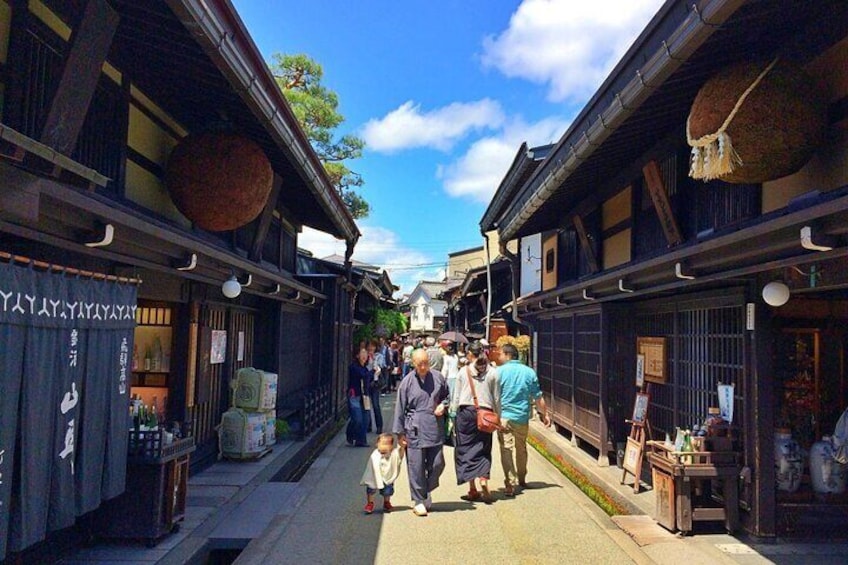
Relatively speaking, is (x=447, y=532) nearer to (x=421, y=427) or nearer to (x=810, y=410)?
(x=421, y=427)

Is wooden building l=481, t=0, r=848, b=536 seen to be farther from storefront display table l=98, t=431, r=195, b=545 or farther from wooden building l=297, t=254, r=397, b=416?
wooden building l=297, t=254, r=397, b=416

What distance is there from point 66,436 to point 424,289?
255ft

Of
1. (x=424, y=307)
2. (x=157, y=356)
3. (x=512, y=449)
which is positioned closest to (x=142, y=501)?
(x=157, y=356)

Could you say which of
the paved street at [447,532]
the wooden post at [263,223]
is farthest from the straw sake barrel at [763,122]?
the wooden post at [263,223]

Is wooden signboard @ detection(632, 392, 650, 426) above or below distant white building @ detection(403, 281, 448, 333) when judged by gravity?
below

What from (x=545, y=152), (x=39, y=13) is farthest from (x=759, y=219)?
(x=545, y=152)

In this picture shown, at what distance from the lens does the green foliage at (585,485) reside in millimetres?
8625

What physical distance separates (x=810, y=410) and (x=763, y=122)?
4.02m

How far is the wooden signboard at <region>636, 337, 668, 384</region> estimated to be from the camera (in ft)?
29.8

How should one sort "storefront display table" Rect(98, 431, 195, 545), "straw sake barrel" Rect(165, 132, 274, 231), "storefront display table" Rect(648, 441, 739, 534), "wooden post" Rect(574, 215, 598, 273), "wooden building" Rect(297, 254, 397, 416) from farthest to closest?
"wooden building" Rect(297, 254, 397, 416), "wooden post" Rect(574, 215, 598, 273), "straw sake barrel" Rect(165, 132, 274, 231), "storefront display table" Rect(648, 441, 739, 534), "storefront display table" Rect(98, 431, 195, 545)

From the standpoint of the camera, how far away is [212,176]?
7.76m

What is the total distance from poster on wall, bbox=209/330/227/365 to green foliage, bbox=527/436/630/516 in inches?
235

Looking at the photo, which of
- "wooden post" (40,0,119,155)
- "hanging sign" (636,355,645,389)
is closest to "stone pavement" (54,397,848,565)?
"hanging sign" (636,355,645,389)

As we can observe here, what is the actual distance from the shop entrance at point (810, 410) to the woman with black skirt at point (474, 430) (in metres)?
3.42
